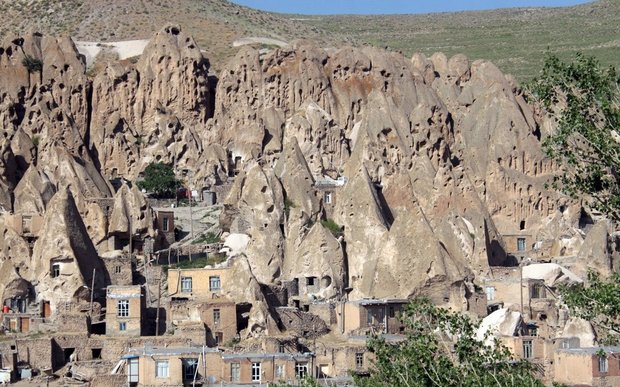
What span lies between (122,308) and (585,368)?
17.5 meters

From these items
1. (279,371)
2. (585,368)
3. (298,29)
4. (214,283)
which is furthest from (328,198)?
(298,29)

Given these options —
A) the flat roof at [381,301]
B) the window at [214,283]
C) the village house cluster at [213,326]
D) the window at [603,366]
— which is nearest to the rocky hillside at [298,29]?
the village house cluster at [213,326]

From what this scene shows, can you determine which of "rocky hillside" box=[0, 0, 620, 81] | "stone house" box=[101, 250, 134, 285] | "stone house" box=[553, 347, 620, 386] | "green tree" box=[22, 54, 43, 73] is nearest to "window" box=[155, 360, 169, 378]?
"stone house" box=[101, 250, 134, 285]

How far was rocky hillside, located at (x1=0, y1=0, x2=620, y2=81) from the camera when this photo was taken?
130750mm

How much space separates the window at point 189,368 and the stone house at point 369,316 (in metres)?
8.89

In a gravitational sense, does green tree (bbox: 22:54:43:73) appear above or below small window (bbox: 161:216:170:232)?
above

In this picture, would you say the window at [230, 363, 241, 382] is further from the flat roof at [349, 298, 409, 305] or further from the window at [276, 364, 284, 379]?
the flat roof at [349, 298, 409, 305]

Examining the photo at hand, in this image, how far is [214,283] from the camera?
74250 mm

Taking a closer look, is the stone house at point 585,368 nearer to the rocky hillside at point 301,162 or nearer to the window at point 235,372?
the rocky hillside at point 301,162

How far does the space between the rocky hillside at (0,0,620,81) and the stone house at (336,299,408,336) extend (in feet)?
142

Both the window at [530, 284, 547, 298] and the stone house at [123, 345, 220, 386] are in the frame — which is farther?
the window at [530, 284, 547, 298]

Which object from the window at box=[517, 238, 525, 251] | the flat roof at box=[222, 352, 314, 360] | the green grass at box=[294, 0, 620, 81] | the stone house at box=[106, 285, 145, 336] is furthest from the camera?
the green grass at box=[294, 0, 620, 81]

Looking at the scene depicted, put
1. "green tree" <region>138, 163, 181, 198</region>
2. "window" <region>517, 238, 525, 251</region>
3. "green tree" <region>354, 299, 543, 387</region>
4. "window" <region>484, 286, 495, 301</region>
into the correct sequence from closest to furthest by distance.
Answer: "green tree" <region>354, 299, 543, 387</region>, "window" <region>484, 286, 495, 301</region>, "window" <region>517, 238, 525, 251</region>, "green tree" <region>138, 163, 181, 198</region>

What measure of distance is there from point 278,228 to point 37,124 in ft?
63.3
